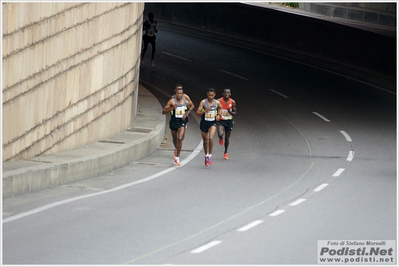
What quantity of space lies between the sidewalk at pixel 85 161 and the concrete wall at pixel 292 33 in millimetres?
13613

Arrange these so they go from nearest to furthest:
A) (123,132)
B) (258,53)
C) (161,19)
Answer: (123,132) < (258,53) < (161,19)

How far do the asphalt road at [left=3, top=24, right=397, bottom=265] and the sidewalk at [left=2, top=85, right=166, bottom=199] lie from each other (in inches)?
10.4

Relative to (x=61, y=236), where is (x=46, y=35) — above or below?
above

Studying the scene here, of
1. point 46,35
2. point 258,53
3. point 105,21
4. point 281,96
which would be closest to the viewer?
point 46,35

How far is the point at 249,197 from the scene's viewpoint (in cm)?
1641

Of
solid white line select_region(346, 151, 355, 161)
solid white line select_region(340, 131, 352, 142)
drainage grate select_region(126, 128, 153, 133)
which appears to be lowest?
solid white line select_region(340, 131, 352, 142)

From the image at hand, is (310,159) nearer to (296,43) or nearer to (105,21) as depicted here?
(105,21)

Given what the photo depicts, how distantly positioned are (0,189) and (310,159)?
28.9 feet

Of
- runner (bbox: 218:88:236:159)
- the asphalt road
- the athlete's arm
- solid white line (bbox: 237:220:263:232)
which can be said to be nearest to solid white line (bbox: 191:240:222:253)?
the asphalt road

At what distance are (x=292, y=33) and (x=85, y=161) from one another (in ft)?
78.5

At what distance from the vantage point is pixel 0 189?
14.5 metres

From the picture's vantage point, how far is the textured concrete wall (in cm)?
1686

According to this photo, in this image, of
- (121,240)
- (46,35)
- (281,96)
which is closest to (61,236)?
(121,240)

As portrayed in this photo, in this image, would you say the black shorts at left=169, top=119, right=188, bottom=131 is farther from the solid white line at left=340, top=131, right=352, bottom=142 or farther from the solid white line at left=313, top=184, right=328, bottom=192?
the solid white line at left=340, top=131, right=352, bottom=142
